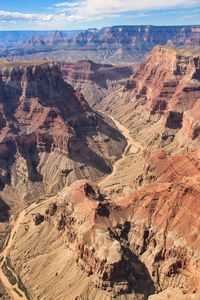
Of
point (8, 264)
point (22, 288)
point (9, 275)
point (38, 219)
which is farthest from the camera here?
point (38, 219)

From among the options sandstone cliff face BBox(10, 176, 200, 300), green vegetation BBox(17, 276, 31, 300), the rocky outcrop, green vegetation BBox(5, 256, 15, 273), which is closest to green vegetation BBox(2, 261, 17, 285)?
green vegetation BBox(5, 256, 15, 273)

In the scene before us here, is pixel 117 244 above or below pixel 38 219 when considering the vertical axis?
above

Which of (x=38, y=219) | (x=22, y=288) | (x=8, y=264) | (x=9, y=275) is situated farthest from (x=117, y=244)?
(x=38, y=219)

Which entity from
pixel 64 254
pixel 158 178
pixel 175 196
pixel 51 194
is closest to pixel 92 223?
pixel 64 254

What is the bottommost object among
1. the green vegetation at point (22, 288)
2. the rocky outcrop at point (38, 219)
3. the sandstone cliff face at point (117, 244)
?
the green vegetation at point (22, 288)

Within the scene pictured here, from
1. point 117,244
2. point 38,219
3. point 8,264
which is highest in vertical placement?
point 117,244

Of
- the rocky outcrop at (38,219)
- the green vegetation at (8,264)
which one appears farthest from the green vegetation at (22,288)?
the rocky outcrop at (38,219)

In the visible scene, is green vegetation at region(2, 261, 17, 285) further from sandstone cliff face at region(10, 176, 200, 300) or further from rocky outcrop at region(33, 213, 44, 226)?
rocky outcrop at region(33, 213, 44, 226)

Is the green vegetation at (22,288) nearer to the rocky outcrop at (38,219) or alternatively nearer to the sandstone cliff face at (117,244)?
the sandstone cliff face at (117,244)

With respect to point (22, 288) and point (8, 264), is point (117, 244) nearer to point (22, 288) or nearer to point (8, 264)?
point (22, 288)

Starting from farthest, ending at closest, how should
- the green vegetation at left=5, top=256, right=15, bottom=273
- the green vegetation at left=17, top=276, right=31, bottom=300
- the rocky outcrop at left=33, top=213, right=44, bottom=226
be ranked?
the rocky outcrop at left=33, top=213, right=44, bottom=226, the green vegetation at left=5, top=256, right=15, bottom=273, the green vegetation at left=17, top=276, right=31, bottom=300

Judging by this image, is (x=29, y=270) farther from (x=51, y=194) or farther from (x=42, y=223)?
(x=51, y=194)
